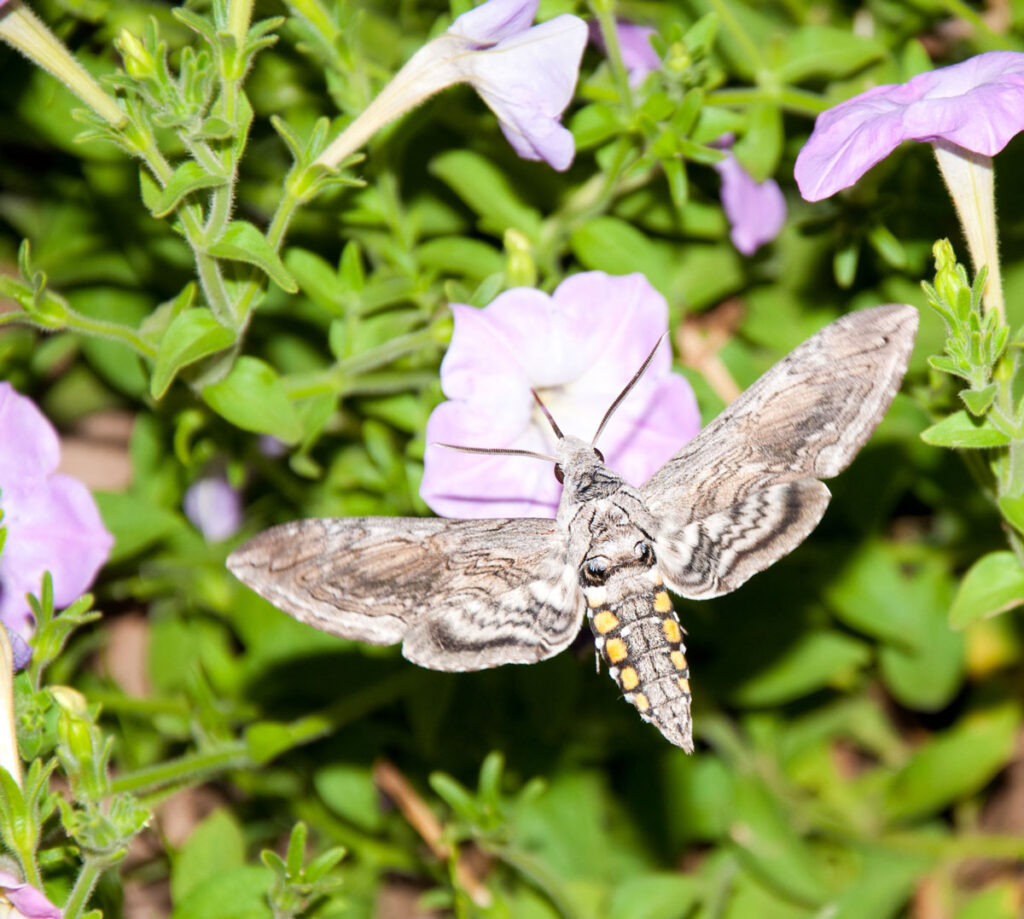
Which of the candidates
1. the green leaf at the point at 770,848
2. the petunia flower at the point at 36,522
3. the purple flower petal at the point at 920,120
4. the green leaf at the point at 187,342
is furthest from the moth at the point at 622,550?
the green leaf at the point at 770,848

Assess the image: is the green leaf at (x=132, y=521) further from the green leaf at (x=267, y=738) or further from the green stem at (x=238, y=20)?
the green stem at (x=238, y=20)

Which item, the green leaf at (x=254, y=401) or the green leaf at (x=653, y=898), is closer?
the green leaf at (x=254, y=401)

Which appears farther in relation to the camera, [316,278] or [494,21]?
[316,278]

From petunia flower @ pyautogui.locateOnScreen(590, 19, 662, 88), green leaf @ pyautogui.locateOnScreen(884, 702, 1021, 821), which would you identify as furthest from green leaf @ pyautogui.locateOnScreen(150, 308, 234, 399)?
green leaf @ pyautogui.locateOnScreen(884, 702, 1021, 821)

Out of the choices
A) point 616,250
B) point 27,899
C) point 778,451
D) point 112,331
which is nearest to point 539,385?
point 616,250

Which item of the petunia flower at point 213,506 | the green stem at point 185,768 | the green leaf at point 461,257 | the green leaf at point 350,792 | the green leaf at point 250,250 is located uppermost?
the green leaf at point 250,250

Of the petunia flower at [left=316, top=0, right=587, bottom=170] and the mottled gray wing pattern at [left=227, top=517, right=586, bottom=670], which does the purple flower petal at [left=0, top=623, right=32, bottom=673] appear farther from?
the petunia flower at [left=316, top=0, right=587, bottom=170]

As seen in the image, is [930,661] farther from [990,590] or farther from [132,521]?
[132,521]

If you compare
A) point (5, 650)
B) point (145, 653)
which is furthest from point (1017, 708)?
point (5, 650)
